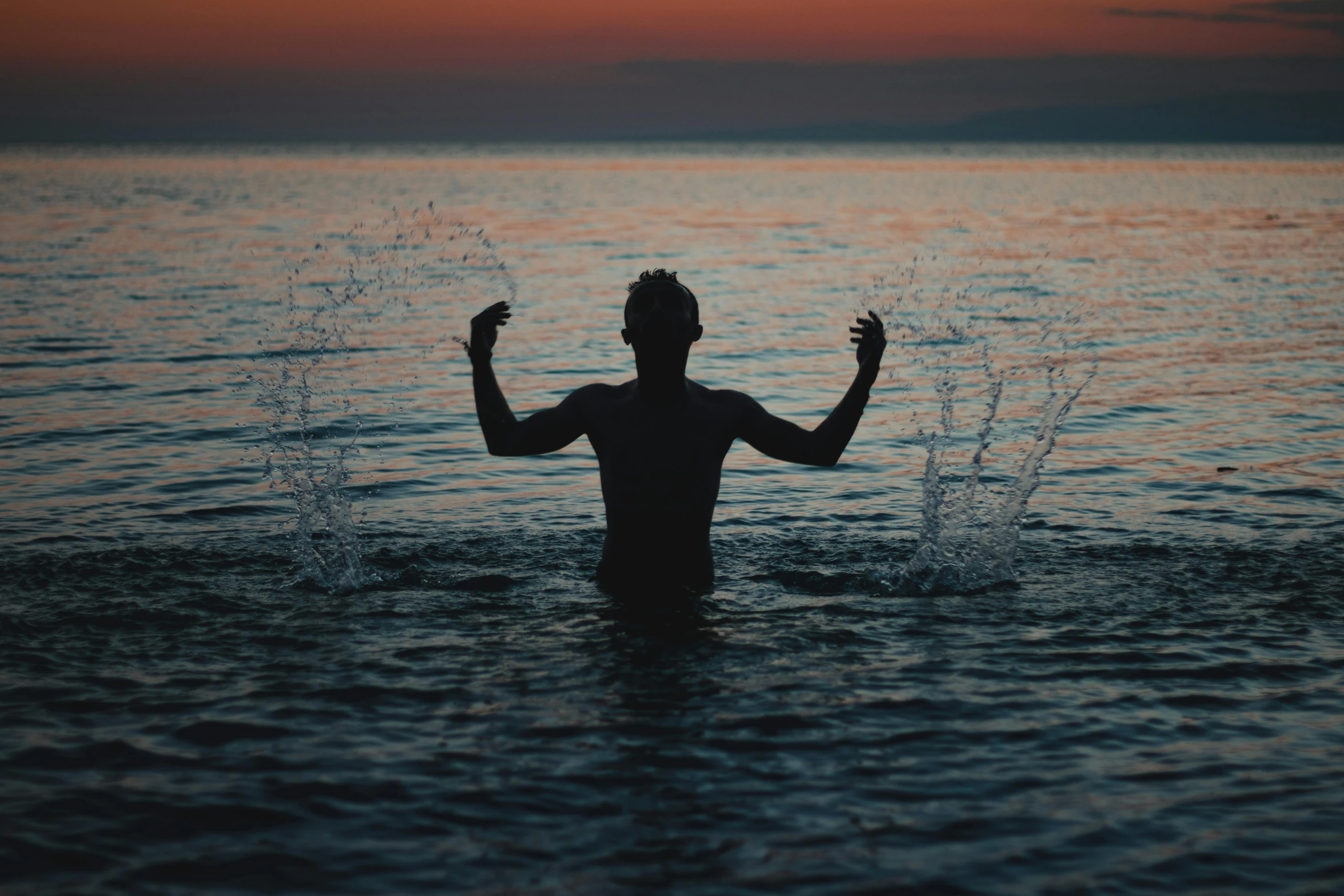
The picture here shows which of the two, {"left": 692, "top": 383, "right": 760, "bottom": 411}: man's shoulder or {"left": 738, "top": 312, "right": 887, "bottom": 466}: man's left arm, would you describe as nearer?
{"left": 738, "top": 312, "right": 887, "bottom": 466}: man's left arm

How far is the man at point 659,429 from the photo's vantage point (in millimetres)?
6910

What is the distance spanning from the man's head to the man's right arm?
57cm

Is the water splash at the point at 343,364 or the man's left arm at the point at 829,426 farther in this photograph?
the water splash at the point at 343,364

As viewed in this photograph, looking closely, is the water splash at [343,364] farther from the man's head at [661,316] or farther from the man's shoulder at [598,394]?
the man's head at [661,316]

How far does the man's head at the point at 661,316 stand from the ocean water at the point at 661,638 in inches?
68.5

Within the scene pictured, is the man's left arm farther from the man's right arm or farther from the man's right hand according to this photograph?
the man's right hand

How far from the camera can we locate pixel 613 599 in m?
7.76

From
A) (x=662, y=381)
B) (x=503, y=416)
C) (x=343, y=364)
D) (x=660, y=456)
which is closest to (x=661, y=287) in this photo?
(x=662, y=381)

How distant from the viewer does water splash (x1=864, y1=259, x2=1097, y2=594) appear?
30.0 feet

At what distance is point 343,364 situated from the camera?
20.9 m

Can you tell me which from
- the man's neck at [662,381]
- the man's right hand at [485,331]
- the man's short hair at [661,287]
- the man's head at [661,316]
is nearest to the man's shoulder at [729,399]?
the man's neck at [662,381]

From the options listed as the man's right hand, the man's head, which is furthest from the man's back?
the man's right hand

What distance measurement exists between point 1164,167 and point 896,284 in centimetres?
12855

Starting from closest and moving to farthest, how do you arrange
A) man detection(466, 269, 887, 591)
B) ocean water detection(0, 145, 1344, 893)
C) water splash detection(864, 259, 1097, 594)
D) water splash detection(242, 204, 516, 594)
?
ocean water detection(0, 145, 1344, 893) < man detection(466, 269, 887, 591) < water splash detection(864, 259, 1097, 594) < water splash detection(242, 204, 516, 594)
